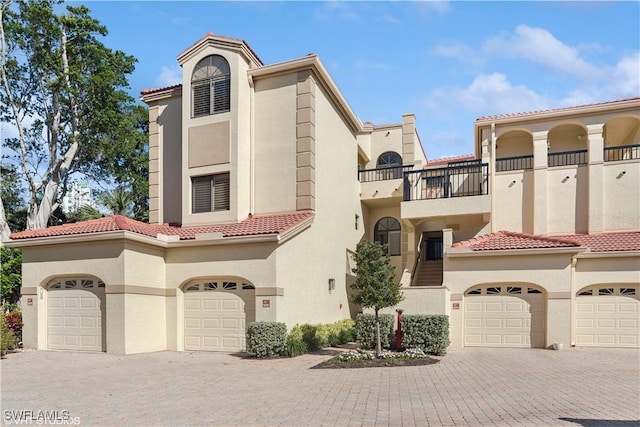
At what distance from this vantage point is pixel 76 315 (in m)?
15.4

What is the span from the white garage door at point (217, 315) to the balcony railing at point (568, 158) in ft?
46.8

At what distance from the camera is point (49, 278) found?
15.8 metres

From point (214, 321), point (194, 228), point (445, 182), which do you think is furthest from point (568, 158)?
point (214, 321)

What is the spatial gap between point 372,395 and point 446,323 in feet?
21.6

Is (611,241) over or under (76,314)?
over

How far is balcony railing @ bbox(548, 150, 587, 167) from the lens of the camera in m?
20.2

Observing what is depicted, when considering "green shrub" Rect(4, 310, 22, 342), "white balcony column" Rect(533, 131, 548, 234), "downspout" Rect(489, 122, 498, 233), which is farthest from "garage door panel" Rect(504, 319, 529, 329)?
"green shrub" Rect(4, 310, 22, 342)

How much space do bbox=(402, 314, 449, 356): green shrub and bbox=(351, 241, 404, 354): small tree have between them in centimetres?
104

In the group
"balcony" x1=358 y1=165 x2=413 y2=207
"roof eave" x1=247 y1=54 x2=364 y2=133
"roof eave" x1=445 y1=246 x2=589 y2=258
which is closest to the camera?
"roof eave" x1=445 y1=246 x2=589 y2=258

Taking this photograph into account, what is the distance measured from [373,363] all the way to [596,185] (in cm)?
1300

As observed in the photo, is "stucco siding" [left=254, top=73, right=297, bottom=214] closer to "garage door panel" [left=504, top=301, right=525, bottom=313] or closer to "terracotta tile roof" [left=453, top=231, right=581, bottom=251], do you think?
"terracotta tile roof" [left=453, top=231, right=581, bottom=251]

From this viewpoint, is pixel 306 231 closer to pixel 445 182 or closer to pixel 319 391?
pixel 445 182

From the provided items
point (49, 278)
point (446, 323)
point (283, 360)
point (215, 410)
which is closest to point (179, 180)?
point (49, 278)

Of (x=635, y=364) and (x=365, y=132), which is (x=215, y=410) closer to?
(x=635, y=364)
